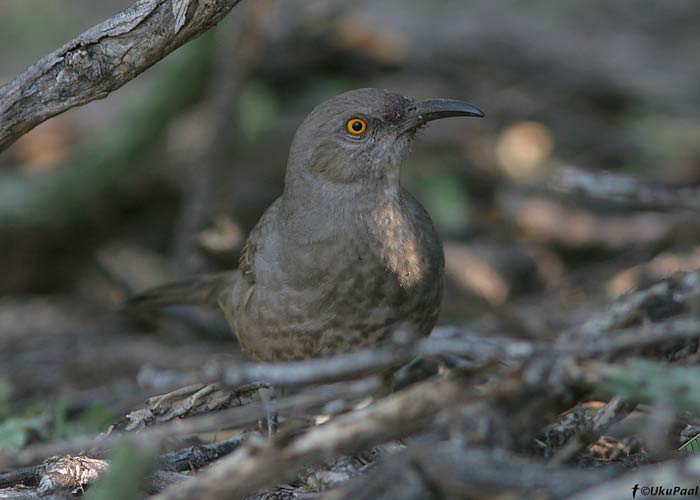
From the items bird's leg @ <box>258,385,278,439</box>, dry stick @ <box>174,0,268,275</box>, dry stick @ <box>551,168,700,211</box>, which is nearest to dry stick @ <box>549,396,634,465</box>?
bird's leg @ <box>258,385,278,439</box>

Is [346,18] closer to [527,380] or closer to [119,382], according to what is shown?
[119,382]

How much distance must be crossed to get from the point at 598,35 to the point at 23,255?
533cm

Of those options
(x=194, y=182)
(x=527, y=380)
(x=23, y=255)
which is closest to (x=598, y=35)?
(x=194, y=182)

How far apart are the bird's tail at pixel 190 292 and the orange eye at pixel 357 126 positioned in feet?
4.06

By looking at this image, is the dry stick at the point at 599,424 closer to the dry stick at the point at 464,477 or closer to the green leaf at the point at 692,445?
the green leaf at the point at 692,445

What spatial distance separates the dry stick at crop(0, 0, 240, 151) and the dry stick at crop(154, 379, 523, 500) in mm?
1563

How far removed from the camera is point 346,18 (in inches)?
306

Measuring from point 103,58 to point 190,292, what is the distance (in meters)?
2.25

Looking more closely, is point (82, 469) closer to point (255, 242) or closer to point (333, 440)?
point (333, 440)

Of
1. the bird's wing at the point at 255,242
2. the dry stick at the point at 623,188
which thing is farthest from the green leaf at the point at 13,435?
the dry stick at the point at 623,188

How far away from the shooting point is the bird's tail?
5406mm

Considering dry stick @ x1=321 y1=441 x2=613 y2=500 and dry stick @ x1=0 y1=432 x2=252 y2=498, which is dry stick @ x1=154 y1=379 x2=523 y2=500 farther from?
dry stick @ x1=0 y1=432 x2=252 y2=498

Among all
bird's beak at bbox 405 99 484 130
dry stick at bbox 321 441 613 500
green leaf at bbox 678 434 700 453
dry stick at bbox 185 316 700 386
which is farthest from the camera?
bird's beak at bbox 405 99 484 130

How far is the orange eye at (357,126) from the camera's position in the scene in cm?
455
